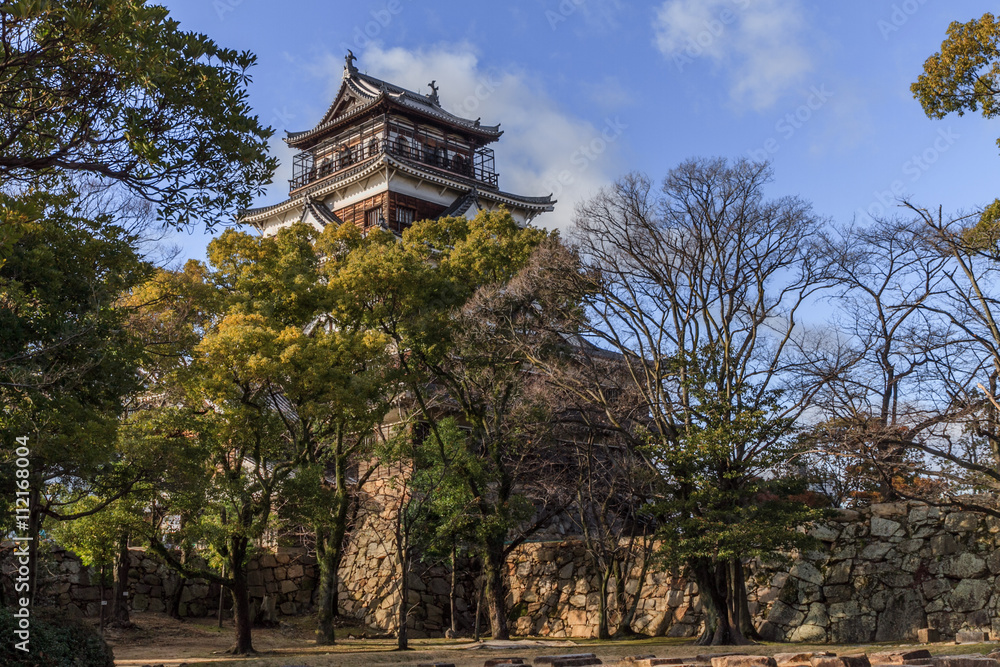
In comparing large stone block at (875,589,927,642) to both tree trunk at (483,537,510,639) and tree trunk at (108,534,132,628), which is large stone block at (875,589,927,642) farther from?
tree trunk at (108,534,132,628)

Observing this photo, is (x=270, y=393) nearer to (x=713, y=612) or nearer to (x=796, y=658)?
(x=713, y=612)

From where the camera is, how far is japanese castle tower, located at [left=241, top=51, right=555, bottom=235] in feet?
109

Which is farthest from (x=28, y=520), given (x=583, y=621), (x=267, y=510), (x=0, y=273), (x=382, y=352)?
(x=583, y=621)

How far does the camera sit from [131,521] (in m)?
15.2

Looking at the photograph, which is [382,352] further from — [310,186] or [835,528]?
[310,186]

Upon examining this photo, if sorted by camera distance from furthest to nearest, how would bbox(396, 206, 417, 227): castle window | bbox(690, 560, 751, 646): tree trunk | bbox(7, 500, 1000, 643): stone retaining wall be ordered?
bbox(396, 206, 417, 227): castle window
bbox(7, 500, 1000, 643): stone retaining wall
bbox(690, 560, 751, 646): tree trunk

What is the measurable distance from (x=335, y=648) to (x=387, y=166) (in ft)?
63.2

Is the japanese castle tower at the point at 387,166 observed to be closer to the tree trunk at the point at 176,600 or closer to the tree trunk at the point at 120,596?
the tree trunk at the point at 176,600

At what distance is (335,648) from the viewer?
1834cm

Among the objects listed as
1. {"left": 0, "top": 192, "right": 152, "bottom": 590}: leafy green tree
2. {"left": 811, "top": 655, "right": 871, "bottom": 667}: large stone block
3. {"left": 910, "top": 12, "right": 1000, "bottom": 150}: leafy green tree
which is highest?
{"left": 910, "top": 12, "right": 1000, "bottom": 150}: leafy green tree

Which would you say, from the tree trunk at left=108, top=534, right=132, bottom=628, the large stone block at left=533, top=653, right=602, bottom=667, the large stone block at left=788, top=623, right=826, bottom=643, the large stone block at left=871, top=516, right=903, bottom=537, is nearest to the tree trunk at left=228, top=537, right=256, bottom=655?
the tree trunk at left=108, top=534, right=132, bottom=628

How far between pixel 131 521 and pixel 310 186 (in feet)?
71.9

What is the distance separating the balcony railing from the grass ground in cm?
1878

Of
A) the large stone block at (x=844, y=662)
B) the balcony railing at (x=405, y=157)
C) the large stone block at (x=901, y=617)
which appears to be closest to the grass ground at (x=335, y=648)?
the large stone block at (x=901, y=617)
